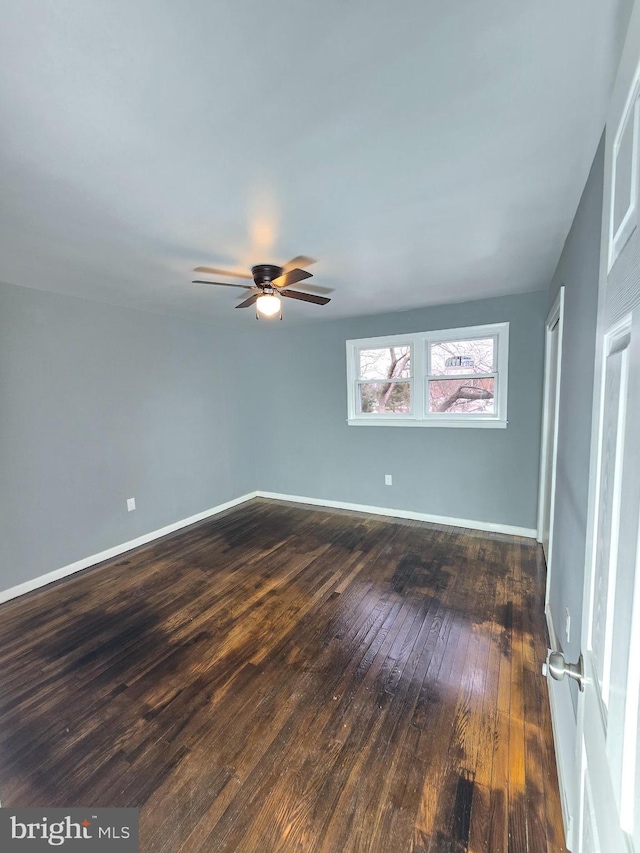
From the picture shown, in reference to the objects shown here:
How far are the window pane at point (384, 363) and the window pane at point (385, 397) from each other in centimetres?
11

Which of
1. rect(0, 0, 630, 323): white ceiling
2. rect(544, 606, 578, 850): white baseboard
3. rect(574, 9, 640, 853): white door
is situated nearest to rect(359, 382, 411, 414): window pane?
rect(0, 0, 630, 323): white ceiling

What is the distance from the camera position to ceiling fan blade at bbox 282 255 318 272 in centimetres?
235

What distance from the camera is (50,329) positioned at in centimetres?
296

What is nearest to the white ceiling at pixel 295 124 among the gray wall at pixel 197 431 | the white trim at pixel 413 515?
the gray wall at pixel 197 431

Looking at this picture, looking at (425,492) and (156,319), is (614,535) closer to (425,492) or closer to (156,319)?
(425,492)

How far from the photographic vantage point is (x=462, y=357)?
146 inches

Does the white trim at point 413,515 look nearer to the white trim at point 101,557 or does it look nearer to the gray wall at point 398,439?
the gray wall at point 398,439

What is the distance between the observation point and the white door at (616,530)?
483mm

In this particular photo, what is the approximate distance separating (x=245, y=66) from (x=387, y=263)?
1651mm

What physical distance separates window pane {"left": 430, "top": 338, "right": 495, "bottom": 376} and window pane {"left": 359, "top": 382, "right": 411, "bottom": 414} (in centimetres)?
40

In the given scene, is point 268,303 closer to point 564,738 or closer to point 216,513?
point 564,738

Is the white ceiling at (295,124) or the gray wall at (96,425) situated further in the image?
the gray wall at (96,425)

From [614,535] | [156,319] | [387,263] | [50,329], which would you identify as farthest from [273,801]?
[156,319]

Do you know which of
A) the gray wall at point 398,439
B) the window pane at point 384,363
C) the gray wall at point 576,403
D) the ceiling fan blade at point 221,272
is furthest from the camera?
the window pane at point 384,363
